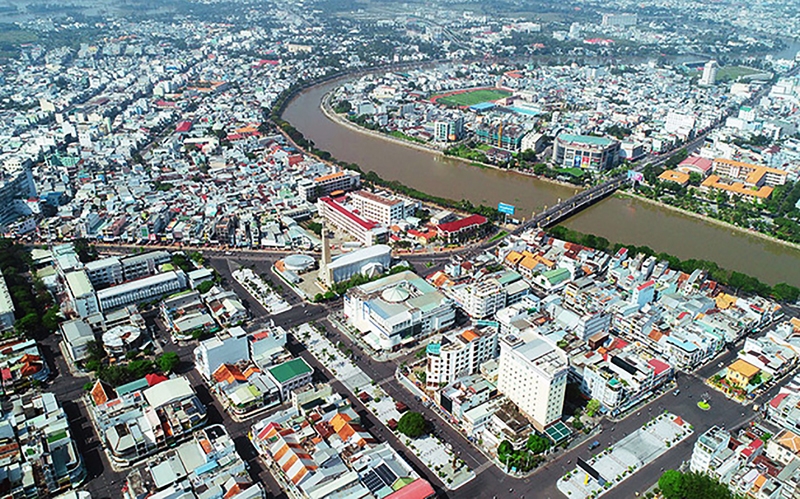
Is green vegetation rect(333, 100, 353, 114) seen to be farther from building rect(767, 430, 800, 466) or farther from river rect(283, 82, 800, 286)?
building rect(767, 430, 800, 466)

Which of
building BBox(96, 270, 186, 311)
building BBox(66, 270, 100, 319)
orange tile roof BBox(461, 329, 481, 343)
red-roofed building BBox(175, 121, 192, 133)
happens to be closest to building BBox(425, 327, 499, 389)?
orange tile roof BBox(461, 329, 481, 343)

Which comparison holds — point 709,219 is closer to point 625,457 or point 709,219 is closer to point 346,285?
point 346,285

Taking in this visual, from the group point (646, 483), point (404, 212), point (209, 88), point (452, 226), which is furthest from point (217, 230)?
point (209, 88)

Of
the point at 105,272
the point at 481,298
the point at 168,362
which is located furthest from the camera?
the point at 105,272

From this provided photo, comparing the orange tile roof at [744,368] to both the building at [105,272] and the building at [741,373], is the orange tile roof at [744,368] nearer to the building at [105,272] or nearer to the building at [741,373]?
the building at [741,373]

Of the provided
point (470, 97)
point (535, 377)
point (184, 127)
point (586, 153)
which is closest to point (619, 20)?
point (470, 97)

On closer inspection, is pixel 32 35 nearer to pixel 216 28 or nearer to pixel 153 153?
→ pixel 216 28

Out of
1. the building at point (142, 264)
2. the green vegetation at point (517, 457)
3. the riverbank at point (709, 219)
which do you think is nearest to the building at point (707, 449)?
the green vegetation at point (517, 457)
